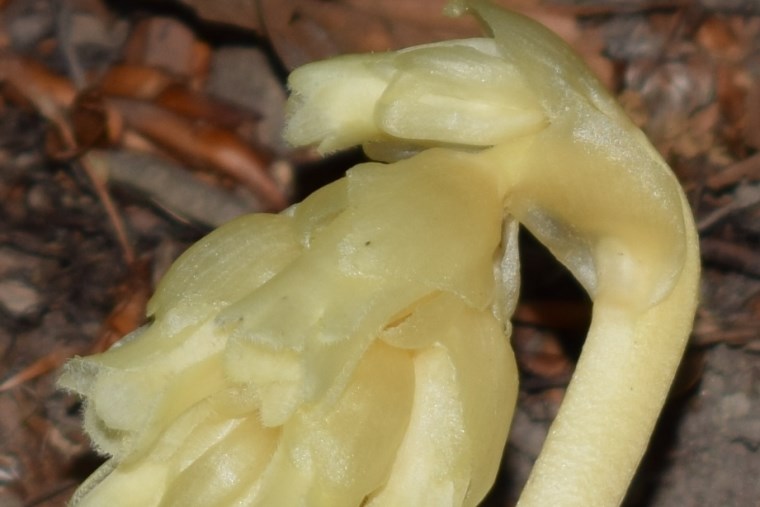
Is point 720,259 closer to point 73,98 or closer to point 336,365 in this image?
point 336,365

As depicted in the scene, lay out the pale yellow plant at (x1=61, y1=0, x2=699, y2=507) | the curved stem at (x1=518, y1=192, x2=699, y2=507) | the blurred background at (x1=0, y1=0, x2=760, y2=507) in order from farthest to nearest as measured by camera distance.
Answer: the blurred background at (x1=0, y1=0, x2=760, y2=507) < the curved stem at (x1=518, y1=192, x2=699, y2=507) < the pale yellow plant at (x1=61, y1=0, x2=699, y2=507)

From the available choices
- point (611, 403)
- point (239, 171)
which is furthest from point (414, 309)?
point (239, 171)

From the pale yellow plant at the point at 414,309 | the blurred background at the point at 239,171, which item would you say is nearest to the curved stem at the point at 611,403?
the pale yellow plant at the point at 414,309

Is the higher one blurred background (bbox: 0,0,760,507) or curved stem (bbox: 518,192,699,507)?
curved stem (bbox: 518,192,699,507)

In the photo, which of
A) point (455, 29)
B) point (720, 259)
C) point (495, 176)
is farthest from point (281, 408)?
point (455, 29)

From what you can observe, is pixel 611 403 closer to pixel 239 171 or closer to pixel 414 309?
pixel 414 309

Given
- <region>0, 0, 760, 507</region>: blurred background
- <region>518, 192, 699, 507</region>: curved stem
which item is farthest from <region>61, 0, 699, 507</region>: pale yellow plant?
<region>0, 0, 760, 507</region>: blurred background

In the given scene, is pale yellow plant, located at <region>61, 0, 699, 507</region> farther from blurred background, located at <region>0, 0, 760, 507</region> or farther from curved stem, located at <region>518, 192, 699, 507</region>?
blurred background, located at <region>0, 0, 760, 507</region>

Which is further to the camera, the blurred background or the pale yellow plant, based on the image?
the blurred background

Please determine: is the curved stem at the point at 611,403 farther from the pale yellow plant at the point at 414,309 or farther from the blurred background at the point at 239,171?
the blurred background at the point at 239,171
